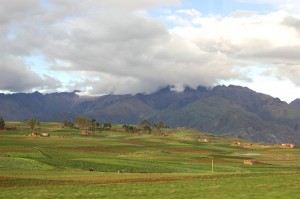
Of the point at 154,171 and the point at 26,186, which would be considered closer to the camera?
the point at 26,186

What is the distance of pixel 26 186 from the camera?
2410 inches

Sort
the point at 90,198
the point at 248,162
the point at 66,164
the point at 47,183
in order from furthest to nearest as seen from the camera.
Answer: the point at 248,162, the point at 66,164, the point at 47,183, the point at 90,198

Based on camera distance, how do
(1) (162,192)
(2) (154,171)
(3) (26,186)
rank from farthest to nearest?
(2) (154,171) < (3) (26,186) < (1) (162,192)

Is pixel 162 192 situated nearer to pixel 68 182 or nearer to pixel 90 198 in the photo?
pixel 90 198

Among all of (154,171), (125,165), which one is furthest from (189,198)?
(125,165)

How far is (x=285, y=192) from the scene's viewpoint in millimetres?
43719

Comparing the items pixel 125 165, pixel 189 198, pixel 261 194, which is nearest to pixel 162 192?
pixel 189 198

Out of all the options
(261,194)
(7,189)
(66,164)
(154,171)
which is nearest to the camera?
(261,194)

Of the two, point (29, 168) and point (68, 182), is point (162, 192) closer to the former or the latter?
point (68, 182)

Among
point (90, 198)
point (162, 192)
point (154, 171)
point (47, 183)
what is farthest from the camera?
point (154, 171)

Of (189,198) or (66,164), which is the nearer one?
(189,198)

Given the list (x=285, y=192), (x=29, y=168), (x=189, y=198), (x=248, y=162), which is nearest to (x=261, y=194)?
(x=285, y=192)

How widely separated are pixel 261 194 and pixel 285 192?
8.70 ft

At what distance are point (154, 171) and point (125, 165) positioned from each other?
1228 centimetres
